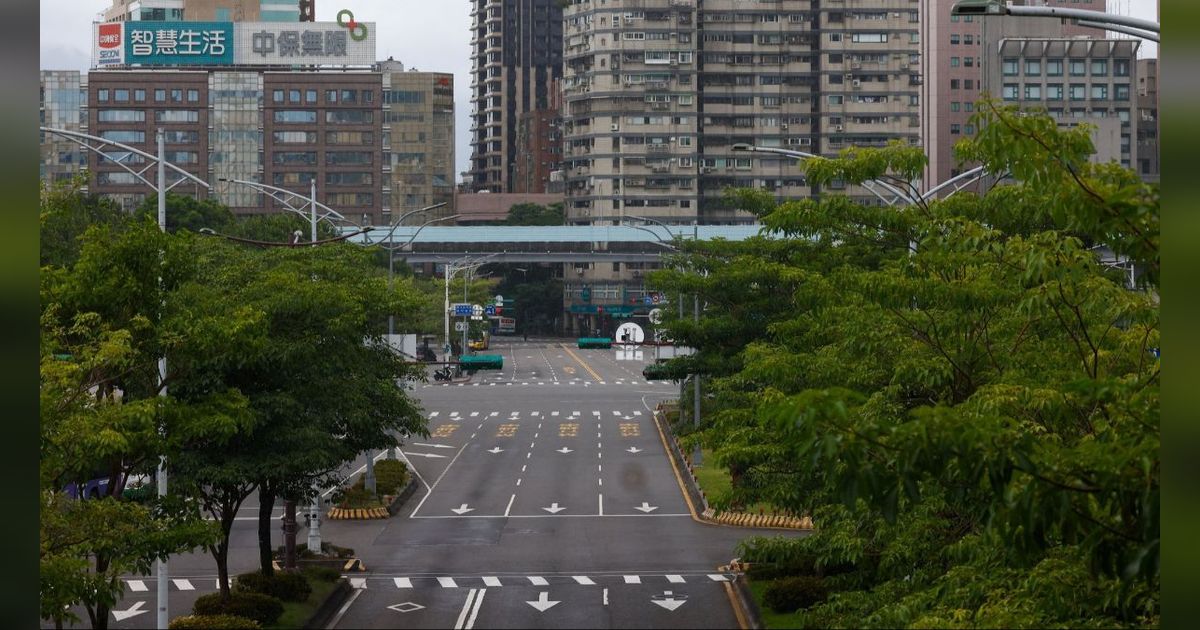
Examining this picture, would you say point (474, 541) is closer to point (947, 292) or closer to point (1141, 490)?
point (947, 292)

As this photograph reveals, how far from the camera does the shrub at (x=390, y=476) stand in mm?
50062

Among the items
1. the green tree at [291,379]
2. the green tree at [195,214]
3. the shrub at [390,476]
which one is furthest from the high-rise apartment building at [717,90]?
the green tree at [291,379]

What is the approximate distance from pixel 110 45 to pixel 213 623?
442 ft

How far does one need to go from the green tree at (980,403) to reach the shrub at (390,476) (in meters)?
24.9

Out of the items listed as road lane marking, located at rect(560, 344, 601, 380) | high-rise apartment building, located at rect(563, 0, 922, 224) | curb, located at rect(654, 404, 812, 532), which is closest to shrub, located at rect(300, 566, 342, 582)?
curb, located at rect(654, 404, 812, 532)

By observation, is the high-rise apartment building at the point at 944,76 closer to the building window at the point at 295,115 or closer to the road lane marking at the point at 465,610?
the building window at the point at 295,115

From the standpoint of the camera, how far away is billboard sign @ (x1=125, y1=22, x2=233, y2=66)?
149125mm

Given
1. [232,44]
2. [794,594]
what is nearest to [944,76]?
[232,44]

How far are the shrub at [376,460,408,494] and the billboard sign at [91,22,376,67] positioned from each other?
10551 cm

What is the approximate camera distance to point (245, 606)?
28.8 metres

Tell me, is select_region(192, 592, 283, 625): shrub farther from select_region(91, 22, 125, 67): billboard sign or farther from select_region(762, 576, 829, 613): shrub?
select_region(91, 22, 125, 67): billboard sign

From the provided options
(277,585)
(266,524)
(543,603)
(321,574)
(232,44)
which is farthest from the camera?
(232,44)

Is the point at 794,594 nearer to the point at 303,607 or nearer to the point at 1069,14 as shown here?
the point at 303,607
